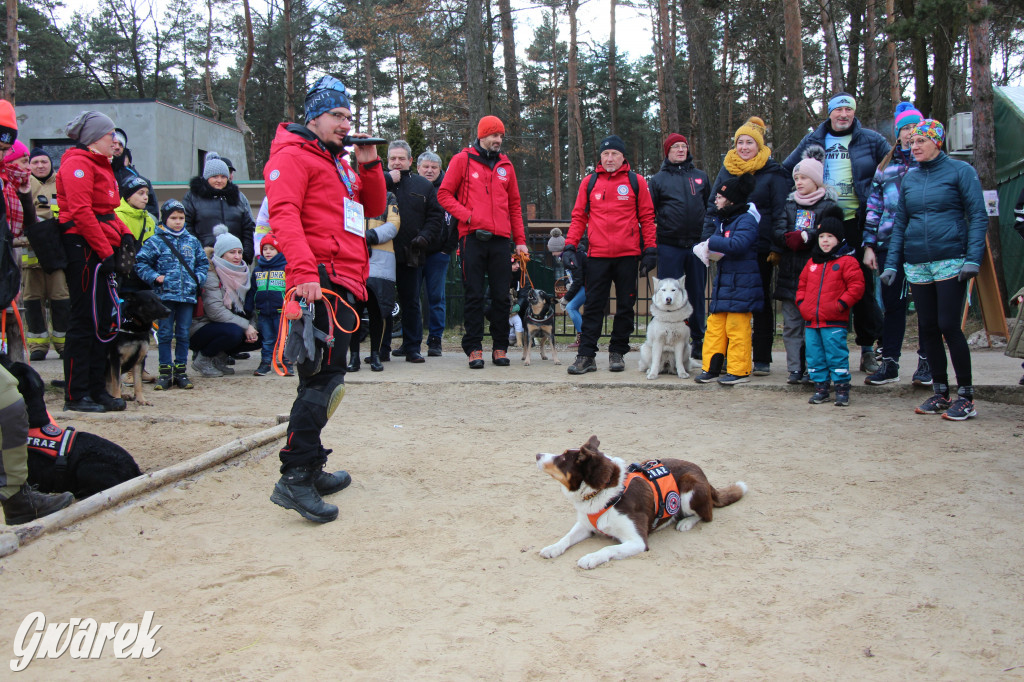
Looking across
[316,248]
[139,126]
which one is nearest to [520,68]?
[139,126]

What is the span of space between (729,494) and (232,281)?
6363 millimetres

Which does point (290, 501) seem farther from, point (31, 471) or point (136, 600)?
point (31, 471)

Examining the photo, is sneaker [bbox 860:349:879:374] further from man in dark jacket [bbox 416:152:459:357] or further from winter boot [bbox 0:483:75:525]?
winter boot [bbox 0:483:75:525]

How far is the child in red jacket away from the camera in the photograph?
19.8 ft

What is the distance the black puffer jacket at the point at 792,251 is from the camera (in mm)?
6371

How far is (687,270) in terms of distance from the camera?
8.02 meters

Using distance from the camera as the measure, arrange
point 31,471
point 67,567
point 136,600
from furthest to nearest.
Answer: point 31,471
point 67,567
point 136,600

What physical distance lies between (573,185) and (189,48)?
798 inches

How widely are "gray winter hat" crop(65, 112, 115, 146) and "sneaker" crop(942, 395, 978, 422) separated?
275 inches

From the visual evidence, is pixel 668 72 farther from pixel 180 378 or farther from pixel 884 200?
pixel 180 378

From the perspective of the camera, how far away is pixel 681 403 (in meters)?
6.51

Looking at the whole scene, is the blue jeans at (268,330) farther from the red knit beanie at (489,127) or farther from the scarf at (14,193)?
the red knit beanie at (489,127)

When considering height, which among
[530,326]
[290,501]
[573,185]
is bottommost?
[290,501]

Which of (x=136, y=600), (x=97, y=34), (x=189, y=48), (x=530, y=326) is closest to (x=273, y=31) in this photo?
(x=189, y=48)
